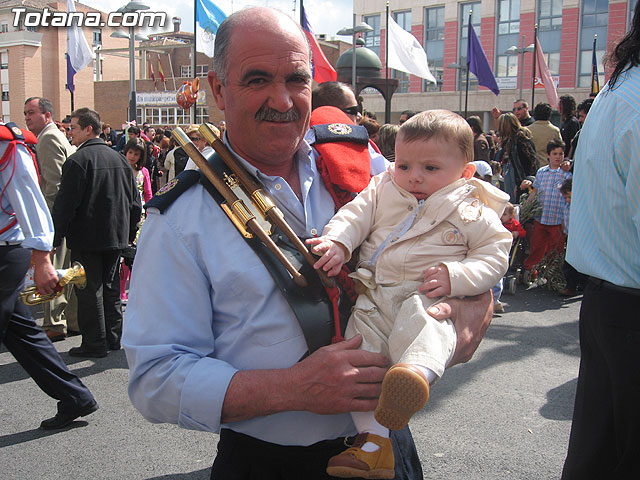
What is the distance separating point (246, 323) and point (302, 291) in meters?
0.17

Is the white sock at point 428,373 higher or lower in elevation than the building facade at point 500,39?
lower

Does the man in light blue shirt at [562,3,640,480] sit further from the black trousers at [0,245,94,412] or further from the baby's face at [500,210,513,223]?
the baby's face at [500,210,513,223]

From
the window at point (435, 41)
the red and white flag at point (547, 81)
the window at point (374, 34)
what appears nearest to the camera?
the red and white flag at point (547, 81)

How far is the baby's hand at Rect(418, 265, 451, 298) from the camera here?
1.78m

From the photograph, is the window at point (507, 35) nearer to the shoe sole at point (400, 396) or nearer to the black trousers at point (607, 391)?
the black trousers at point (607, 391)

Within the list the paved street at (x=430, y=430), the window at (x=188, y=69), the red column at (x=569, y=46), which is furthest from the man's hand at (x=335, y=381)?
the window at (x=188, y=69)

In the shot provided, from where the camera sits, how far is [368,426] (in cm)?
171

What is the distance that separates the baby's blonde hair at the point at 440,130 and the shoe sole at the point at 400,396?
2.57 ft

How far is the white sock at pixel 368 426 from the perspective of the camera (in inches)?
66.4

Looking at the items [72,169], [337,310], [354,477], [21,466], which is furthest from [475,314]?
[72,169]

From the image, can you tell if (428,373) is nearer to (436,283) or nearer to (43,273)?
(436,283)

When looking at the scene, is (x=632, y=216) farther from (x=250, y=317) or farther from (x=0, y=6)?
(x=0, y=6)

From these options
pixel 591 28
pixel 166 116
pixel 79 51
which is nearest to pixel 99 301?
pixel 79 51

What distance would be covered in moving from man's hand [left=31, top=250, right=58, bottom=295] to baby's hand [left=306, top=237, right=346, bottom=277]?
9.44 feet
